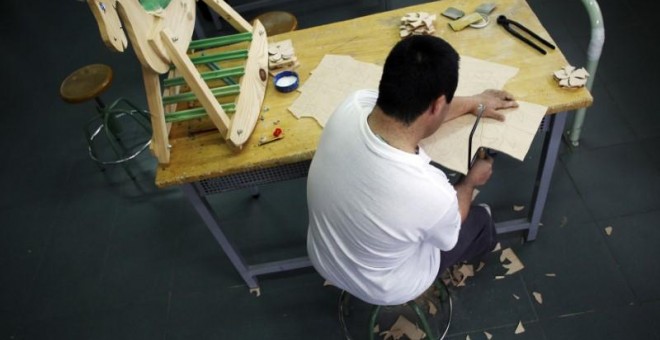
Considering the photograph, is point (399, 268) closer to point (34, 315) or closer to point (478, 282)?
point (478, 282)

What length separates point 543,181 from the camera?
182 cm

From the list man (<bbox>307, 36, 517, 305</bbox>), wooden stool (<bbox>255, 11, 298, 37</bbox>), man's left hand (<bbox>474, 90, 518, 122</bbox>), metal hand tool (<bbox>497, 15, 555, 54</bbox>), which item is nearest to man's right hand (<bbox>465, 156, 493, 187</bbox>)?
man (<bbox>307, 36, 517, 305</bbox>)

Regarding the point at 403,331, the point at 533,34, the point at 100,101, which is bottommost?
the point at 403,331

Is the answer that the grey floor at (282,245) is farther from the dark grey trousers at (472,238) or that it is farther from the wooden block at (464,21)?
the wooden block at (464,21)

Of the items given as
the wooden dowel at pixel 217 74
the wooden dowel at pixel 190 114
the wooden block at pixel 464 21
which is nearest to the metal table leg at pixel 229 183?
the wooden dowel at pixel 190 114

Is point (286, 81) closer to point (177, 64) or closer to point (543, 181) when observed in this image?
point (177, 64)

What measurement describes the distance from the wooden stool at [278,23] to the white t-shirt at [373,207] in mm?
1408

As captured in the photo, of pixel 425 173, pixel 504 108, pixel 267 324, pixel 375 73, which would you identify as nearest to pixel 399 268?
pixel 425 173

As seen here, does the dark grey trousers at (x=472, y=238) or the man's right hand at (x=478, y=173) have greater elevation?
the man's right hand at (x=478, y=173)

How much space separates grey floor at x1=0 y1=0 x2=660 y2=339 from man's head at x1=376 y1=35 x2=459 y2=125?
1.26m

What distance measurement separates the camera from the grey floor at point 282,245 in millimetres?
1936

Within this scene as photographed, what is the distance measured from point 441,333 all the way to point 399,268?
742 mm

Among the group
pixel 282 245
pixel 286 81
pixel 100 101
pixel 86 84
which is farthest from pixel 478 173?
pixel 100 101

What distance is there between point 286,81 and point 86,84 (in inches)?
55.7
